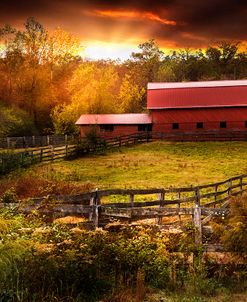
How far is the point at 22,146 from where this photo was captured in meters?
52.2

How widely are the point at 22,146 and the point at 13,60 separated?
54.1 ft

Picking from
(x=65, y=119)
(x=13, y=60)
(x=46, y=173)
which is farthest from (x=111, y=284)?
(x=13, y=60)

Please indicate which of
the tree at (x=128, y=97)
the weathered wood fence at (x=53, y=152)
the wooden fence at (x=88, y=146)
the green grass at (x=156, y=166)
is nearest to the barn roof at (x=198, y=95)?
the wooden fence at (x=88, y=146)

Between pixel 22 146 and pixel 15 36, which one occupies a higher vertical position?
pixel 15 36

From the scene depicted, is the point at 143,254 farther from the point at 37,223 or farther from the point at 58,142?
the point at 58,142

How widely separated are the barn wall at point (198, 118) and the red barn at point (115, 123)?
1.35m

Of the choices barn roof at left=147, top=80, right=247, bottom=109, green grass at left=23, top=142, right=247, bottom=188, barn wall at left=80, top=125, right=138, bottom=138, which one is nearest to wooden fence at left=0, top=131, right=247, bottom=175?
green grass at left=23, top=142, right=247, bottom=188

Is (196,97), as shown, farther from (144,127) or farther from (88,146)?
(88,146)

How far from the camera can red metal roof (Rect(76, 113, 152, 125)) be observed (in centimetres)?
5294

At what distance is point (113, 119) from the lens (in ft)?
178

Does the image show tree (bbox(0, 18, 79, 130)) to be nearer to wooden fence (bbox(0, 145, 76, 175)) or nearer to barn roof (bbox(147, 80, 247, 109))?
barn roof (bbox(147, 80, 247, 109))

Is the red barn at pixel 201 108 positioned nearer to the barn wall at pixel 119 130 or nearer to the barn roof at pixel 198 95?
the barn roof at pixel 198 95

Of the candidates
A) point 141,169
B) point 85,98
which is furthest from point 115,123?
point 141,169

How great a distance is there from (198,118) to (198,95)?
341 cm
